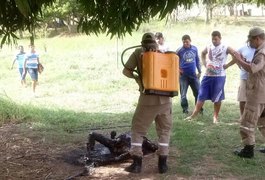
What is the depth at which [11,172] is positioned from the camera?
20.2 ft

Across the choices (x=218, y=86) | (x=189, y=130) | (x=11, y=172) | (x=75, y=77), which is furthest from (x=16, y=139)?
(x=75, y=77)

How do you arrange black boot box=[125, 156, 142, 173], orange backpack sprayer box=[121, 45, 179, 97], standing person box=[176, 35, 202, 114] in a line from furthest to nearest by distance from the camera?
1. standing person box=[176, 35, 202, 114]
2. black boot box=[125, 156, 142, 173]
3. orange backpack sprayer box=[121, 45, 179, 97]

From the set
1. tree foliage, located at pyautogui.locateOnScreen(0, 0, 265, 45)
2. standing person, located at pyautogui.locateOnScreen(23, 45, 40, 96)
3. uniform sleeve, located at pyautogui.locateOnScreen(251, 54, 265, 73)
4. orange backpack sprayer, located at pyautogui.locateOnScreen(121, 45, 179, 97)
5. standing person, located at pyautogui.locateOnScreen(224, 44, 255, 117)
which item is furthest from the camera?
standing person, located at pyautogui.locateOnScreen(23, 45, 40, 96)

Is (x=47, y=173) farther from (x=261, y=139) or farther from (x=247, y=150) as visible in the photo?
(x=261, y=139)

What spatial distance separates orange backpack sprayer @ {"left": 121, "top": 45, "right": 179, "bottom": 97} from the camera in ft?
17.9

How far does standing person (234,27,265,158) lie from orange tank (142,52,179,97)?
3.60ft

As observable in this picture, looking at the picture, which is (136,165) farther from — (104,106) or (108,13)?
(104,106)

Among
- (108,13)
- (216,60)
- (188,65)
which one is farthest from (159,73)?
(188,65)

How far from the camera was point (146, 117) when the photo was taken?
19.1ft

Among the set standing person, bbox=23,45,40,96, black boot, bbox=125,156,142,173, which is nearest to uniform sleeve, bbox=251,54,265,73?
black boot, bbox=125,156,142,173

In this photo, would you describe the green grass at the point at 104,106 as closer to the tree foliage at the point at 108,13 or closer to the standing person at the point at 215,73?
the standing person at the point at 215,73

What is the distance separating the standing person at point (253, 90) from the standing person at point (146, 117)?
117cm

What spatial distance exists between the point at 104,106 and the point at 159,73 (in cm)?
749

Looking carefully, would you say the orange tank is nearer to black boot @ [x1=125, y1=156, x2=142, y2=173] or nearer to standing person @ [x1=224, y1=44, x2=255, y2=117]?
black boot @ [x1=125, y1=156, x2=142, y2=173]
